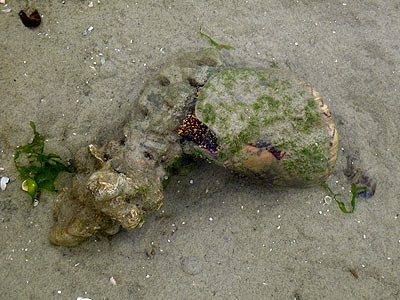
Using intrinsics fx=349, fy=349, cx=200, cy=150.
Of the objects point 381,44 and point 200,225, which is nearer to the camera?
point 200,225

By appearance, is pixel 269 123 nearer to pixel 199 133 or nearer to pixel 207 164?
pixel 199 133

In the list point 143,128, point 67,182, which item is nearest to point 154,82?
point 143,128

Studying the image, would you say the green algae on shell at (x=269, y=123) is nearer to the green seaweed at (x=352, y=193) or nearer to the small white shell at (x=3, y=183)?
the green seaweed at (x=352, y=193)

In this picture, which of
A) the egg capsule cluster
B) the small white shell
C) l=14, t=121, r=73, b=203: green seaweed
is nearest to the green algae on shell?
the egg capsule cluster

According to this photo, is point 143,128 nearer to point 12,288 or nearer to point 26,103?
point 26,103

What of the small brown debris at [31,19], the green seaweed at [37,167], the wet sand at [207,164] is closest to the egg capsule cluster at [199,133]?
the wet sand at [207,164]

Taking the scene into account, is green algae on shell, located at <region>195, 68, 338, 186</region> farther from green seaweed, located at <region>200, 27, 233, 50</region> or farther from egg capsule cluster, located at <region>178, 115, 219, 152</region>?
green seaweed, located at <region>200, 27, 233, 50</region>
